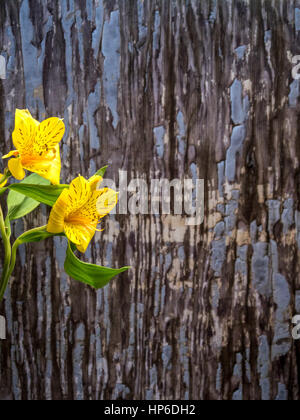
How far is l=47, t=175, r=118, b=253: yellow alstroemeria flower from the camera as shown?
1.39ft

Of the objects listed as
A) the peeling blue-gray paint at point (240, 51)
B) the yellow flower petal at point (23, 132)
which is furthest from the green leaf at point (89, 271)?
the peeling blue-gray paint at point (240, 51)

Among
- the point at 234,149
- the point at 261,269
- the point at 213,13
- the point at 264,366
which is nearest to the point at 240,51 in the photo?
the point at 213,13

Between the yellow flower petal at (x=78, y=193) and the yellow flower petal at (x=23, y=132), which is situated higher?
the yellow flower petal at (x=23, y=132)

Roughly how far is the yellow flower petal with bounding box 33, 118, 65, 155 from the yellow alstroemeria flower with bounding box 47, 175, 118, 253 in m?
0.07

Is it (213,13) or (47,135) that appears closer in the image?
(47,135)

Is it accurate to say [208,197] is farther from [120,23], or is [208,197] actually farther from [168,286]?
[120,23]

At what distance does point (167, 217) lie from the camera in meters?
0.75

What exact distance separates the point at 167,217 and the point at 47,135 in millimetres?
353

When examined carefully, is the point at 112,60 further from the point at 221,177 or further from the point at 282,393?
the point at 282,393

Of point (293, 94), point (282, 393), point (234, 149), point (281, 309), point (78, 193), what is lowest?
point (282, 393)

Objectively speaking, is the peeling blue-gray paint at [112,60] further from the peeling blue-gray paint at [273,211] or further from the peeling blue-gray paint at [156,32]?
the peeling blue-gray paint at [273,211]

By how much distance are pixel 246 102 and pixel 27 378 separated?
0.73 metres

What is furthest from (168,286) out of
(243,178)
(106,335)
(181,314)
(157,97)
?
(157,97)

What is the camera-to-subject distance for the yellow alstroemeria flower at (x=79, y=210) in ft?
1.39
